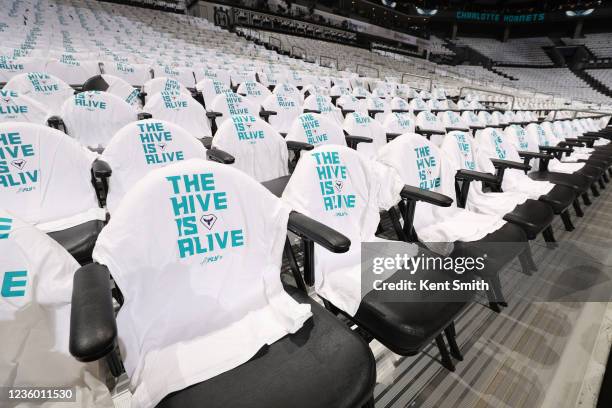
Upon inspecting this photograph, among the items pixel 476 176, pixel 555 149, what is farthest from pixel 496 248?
pixel 555 149

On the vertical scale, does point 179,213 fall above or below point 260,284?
above

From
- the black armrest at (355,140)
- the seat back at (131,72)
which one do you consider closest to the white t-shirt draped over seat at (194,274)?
the black armrest at (355,140)

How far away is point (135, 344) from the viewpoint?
0.87 m

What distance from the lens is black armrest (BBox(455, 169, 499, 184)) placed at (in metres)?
1.72

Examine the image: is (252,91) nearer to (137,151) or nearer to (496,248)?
(137,151)

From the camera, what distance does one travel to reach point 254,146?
2.12 metres

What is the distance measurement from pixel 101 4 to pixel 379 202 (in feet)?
55.6

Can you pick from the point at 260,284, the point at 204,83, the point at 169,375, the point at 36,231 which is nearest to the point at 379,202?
the point at 260,284

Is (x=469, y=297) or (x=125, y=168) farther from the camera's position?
(x=125, y=168)

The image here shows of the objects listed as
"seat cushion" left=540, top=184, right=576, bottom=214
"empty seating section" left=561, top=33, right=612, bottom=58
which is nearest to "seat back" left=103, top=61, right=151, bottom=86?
"seat cushion" left=540, top=184, right=576, bottom=214

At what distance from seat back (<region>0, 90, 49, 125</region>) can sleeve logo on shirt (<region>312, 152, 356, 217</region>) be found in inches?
81.6

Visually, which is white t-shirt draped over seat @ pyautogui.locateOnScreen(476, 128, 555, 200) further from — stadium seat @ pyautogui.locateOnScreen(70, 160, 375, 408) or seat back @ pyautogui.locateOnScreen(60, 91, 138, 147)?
seat back @ pyautogui.locateOnScreen(60, 91, 138, 147)

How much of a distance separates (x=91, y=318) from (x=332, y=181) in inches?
37.7

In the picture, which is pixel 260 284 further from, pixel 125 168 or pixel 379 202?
pixel 125 168
